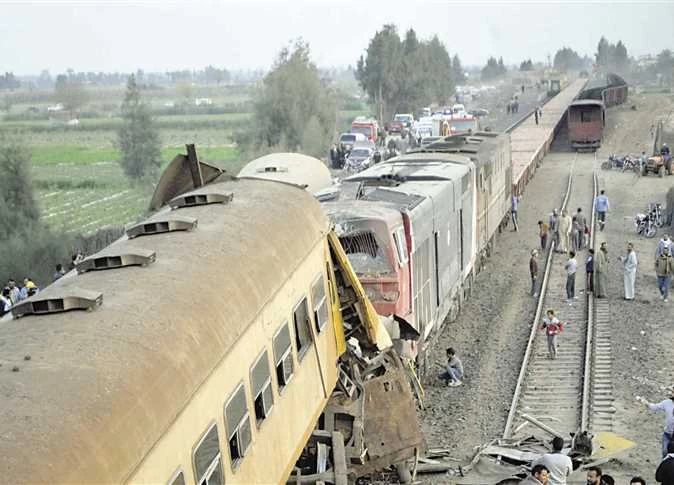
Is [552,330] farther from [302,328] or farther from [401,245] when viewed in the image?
[302,328]

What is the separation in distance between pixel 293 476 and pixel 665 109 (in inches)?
2477

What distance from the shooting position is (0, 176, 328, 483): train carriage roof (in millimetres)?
4461

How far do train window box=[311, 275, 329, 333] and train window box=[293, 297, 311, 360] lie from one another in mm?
274

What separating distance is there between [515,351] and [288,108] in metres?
32.1

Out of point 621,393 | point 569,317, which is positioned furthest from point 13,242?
point 621,393

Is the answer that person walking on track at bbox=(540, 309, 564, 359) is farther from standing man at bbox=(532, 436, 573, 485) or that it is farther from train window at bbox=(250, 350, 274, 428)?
train window at bbox=(250, 350, 274, 428)

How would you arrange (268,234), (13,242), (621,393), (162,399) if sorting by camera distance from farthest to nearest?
1. (13,242)
2. (621,393)
3. (268,234)
4. (162,399)

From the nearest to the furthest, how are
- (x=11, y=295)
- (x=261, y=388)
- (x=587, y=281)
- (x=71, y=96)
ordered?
(x=261, y=388), (x=11, y=295), (x=587, y=281), (x=71, y=96)

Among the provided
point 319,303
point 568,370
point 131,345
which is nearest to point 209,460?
point 131,345

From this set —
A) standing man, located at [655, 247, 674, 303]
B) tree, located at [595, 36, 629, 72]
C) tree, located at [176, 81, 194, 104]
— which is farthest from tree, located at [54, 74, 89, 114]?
tree, located at [595, 36, 629, 72]

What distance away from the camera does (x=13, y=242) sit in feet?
84.3

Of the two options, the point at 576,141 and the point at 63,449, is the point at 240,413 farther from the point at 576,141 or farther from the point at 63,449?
the point at 576,141

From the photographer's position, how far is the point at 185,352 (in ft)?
19.3

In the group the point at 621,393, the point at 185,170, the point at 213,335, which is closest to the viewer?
the point at 213,335
